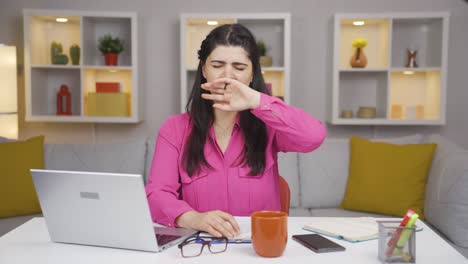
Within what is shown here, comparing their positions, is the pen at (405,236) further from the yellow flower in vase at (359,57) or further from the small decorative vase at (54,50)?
the small decorative vase at (54,50)

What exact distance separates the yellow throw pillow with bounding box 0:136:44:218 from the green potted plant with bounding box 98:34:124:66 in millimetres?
929

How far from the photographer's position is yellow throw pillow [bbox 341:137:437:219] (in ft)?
9.48

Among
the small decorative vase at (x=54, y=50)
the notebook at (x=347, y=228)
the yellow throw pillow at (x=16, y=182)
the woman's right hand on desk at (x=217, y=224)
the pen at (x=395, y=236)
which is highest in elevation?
the small decorative vase at (x=54, y=50)

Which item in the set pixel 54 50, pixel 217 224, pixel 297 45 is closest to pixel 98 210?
pixel 217 224

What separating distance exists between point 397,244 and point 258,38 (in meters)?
2.87

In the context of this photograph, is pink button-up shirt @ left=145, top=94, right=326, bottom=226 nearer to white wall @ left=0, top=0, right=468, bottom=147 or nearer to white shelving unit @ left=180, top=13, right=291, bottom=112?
white shelving unit @ left=180, top=13, right=291, bottom=112

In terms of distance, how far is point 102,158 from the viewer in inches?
127

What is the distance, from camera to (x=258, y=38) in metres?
3.81

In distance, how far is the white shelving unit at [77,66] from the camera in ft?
11.7

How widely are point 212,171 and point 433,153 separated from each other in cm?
171

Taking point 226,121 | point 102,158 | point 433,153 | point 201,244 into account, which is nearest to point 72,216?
point 201,244

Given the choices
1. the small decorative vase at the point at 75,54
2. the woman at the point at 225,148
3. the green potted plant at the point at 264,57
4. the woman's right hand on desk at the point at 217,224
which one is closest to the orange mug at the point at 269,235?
the woman's right hand on desk at the point at 217,224

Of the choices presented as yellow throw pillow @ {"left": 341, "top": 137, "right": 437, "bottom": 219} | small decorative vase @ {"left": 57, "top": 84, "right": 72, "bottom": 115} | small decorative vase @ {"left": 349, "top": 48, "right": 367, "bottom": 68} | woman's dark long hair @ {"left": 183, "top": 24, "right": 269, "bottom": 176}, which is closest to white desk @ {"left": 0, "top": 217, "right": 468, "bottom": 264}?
woman's dark long hair @ {"left": 183, "top": 24, "right": 269, "bottom": 176}

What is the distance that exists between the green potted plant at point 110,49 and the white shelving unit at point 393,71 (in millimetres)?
1520
